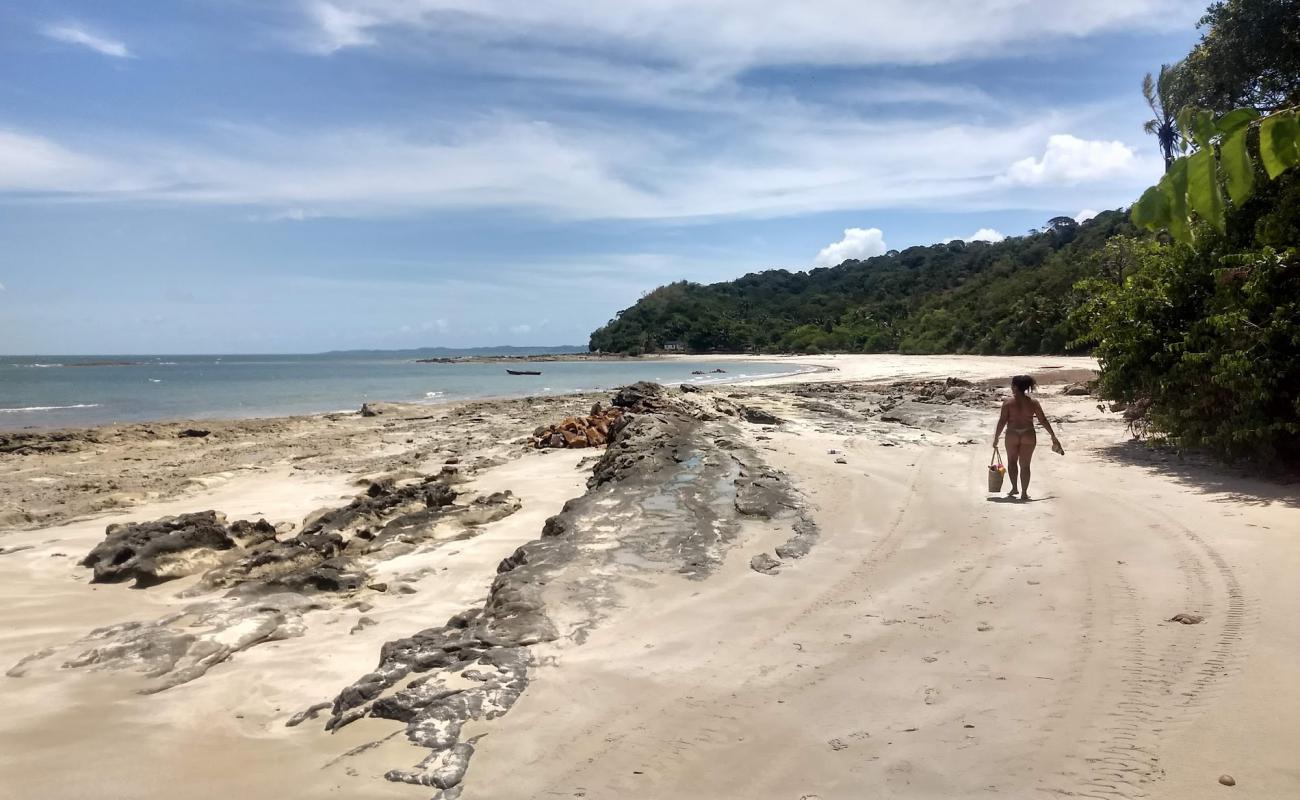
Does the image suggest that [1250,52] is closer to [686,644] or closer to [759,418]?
[759,418]

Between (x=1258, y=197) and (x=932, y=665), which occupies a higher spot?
(x=1258, y=197)

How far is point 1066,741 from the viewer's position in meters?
3.06

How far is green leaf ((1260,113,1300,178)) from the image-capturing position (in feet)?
5.38

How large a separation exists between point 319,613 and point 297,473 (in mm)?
8210

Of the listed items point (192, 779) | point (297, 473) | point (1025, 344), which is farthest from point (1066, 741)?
point (1025, 344)

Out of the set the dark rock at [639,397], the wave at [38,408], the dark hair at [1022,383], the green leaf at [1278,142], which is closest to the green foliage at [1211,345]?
the dark hair at [1022,383]

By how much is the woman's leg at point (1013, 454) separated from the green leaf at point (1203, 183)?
7124 mm

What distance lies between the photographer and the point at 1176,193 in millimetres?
1573

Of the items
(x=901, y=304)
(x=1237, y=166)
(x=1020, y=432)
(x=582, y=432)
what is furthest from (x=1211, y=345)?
(x=901, y=304)

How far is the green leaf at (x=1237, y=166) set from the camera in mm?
1470

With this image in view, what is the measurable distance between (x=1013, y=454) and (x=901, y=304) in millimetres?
97211

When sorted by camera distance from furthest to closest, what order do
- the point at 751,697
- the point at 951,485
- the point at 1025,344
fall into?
the point at 1025,344 → the point at 951,485 → the point at 751,697

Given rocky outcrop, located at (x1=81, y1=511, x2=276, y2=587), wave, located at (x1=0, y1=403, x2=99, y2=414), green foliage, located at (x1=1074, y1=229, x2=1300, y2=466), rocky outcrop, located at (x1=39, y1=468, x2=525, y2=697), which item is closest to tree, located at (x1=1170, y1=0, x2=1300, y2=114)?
green foliage, located at (x1=1074, y1=229, x2=1300, y2=466)

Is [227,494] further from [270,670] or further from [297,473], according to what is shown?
[270,670]
